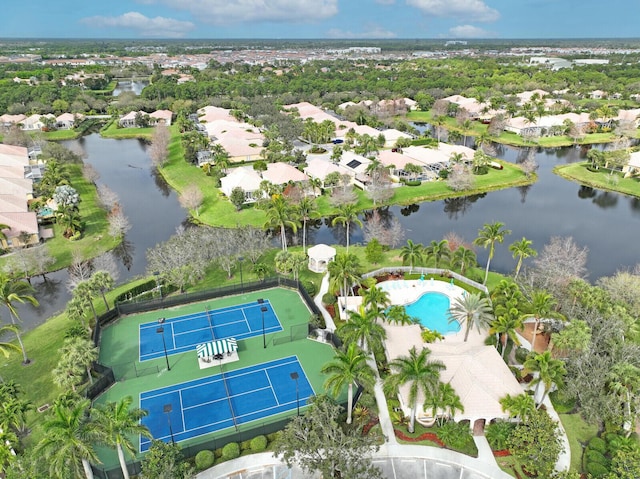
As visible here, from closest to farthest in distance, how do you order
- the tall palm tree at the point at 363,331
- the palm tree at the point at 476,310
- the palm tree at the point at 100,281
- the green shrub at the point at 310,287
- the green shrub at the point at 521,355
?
1. the tall palm tree at the point at 363,331
2. the palm tree at the point at 476,310
3. the green shrub at the point at 521,355
4. the palm tree at the point at 100,281
5. the green shrub at the point at 310,287

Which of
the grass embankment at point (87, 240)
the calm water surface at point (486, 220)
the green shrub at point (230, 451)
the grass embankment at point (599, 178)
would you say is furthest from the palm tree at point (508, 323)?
the grass embankment at point (599, 178)

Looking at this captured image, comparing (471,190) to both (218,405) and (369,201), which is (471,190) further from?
(218,405)

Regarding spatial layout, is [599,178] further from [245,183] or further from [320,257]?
[245,183]

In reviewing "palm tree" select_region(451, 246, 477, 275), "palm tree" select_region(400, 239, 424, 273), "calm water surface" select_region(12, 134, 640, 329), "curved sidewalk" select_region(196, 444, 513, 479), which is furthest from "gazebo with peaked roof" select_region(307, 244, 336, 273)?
"curved sidewalk" select_region(196, 444, 513, 479)

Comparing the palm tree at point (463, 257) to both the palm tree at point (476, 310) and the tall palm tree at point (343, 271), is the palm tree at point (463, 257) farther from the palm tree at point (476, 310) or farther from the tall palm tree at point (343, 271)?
the tall palm tree at point (343, 271)

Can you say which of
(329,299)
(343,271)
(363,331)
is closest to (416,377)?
(363,331)

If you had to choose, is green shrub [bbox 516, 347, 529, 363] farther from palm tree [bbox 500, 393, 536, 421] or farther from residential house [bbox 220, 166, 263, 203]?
residential house [bbox 220, 166, 263, 203]
